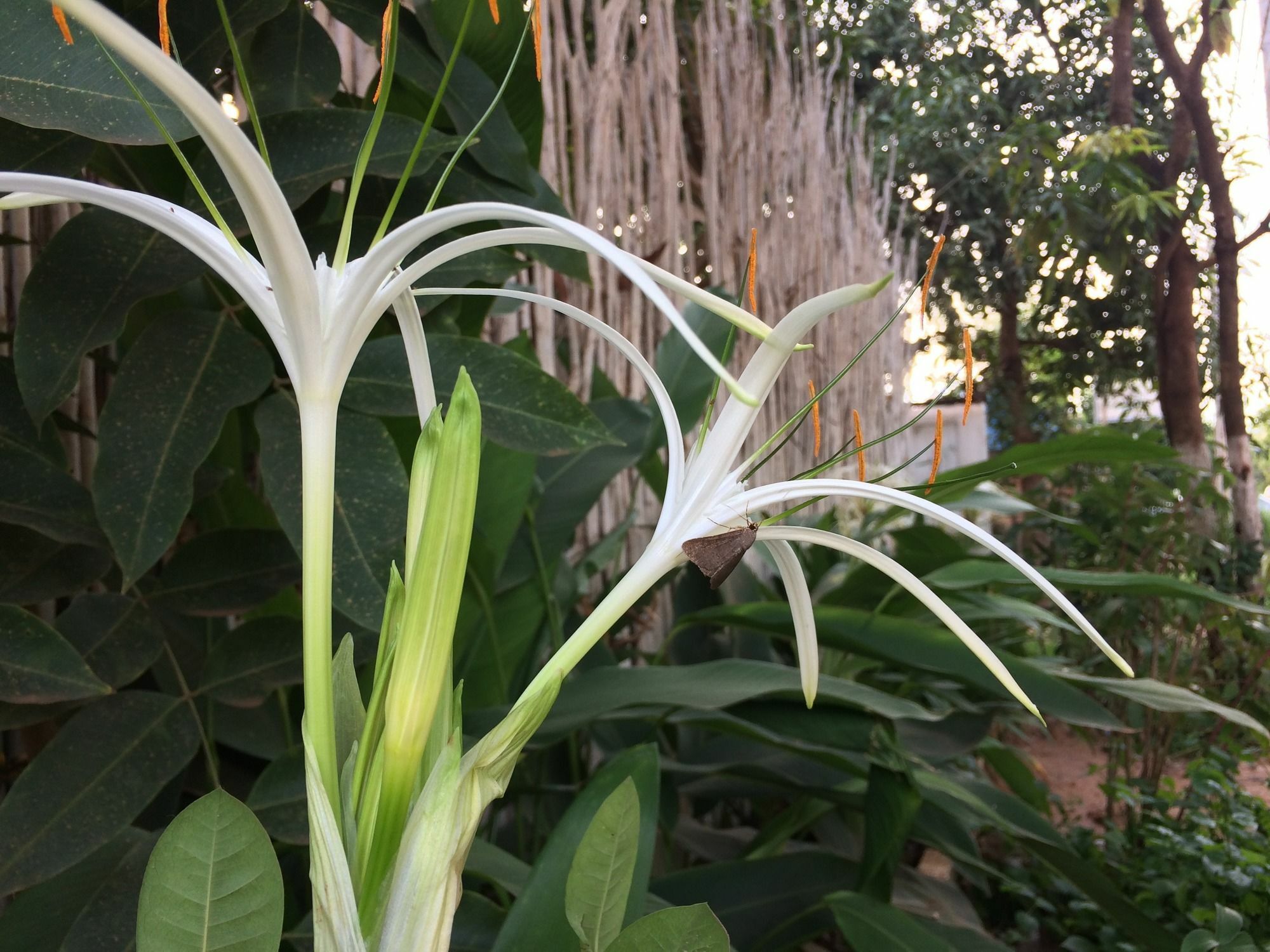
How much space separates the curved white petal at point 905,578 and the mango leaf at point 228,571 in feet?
1.13

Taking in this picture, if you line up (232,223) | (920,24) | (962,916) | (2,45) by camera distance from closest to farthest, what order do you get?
(2,45) < (232,223) < (962,916) < (920,24)

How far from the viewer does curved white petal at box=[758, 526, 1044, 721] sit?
283 mm

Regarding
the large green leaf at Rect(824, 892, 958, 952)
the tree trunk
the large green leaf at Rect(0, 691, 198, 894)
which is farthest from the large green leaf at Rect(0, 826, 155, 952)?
the tree trunk

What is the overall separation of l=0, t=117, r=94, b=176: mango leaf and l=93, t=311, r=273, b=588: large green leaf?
0.27 ft

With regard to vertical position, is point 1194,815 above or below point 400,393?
below

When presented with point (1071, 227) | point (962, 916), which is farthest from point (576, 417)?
point (1071, 227)

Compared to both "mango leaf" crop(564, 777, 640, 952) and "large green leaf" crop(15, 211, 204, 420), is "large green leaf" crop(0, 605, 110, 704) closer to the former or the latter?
"large green leaf" crop(15, 211, 204, 420)

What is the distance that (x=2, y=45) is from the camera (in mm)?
363

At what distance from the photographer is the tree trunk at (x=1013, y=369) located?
486 cm

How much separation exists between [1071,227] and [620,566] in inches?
123

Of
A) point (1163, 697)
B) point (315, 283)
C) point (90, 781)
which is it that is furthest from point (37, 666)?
point (1163, 697)

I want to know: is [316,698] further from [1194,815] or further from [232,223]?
[1194,815]

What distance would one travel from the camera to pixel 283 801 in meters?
0.50

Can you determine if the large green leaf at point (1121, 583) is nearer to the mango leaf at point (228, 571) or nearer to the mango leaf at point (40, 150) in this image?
the mango leaf at point (228, 571)
